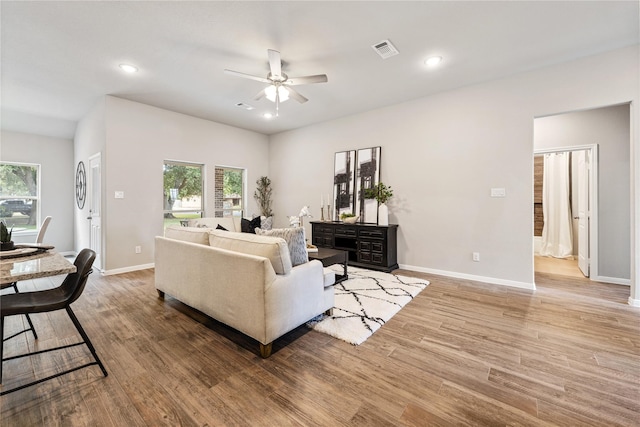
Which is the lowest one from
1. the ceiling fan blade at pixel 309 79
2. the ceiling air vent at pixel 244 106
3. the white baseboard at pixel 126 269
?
the white baseboard at pixel 126 269

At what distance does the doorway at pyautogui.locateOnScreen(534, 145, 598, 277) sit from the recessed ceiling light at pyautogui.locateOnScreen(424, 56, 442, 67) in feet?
7.95

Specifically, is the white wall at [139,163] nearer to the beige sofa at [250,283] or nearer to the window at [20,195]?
the beige sofa at [250,283]

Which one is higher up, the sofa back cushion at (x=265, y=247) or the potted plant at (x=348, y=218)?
the potted plant at (x=348, y=218)

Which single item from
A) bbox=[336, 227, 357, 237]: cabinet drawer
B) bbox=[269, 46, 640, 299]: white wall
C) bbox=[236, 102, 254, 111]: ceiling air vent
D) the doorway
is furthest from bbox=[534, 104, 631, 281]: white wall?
bbox=[236, 102, 254, 111]: ceiling air vent

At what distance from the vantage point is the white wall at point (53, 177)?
5.60 meters

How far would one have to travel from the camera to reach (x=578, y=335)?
2367 mm

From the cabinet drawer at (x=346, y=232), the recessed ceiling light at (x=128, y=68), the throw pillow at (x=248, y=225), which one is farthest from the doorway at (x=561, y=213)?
the recessed ceiling light at (x=128, y=68)

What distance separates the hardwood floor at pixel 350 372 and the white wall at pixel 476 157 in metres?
1.19

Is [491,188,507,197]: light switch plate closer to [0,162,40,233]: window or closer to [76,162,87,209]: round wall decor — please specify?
[76,162,87,209]: round wall decor

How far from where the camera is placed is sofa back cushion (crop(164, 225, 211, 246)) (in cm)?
280

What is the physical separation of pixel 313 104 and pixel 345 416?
4.46m

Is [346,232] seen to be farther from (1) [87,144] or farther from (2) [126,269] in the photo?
(1) [87,144]

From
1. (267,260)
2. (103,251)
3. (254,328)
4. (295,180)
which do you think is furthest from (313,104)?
(103,251)

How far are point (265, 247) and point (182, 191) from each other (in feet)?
13.2
